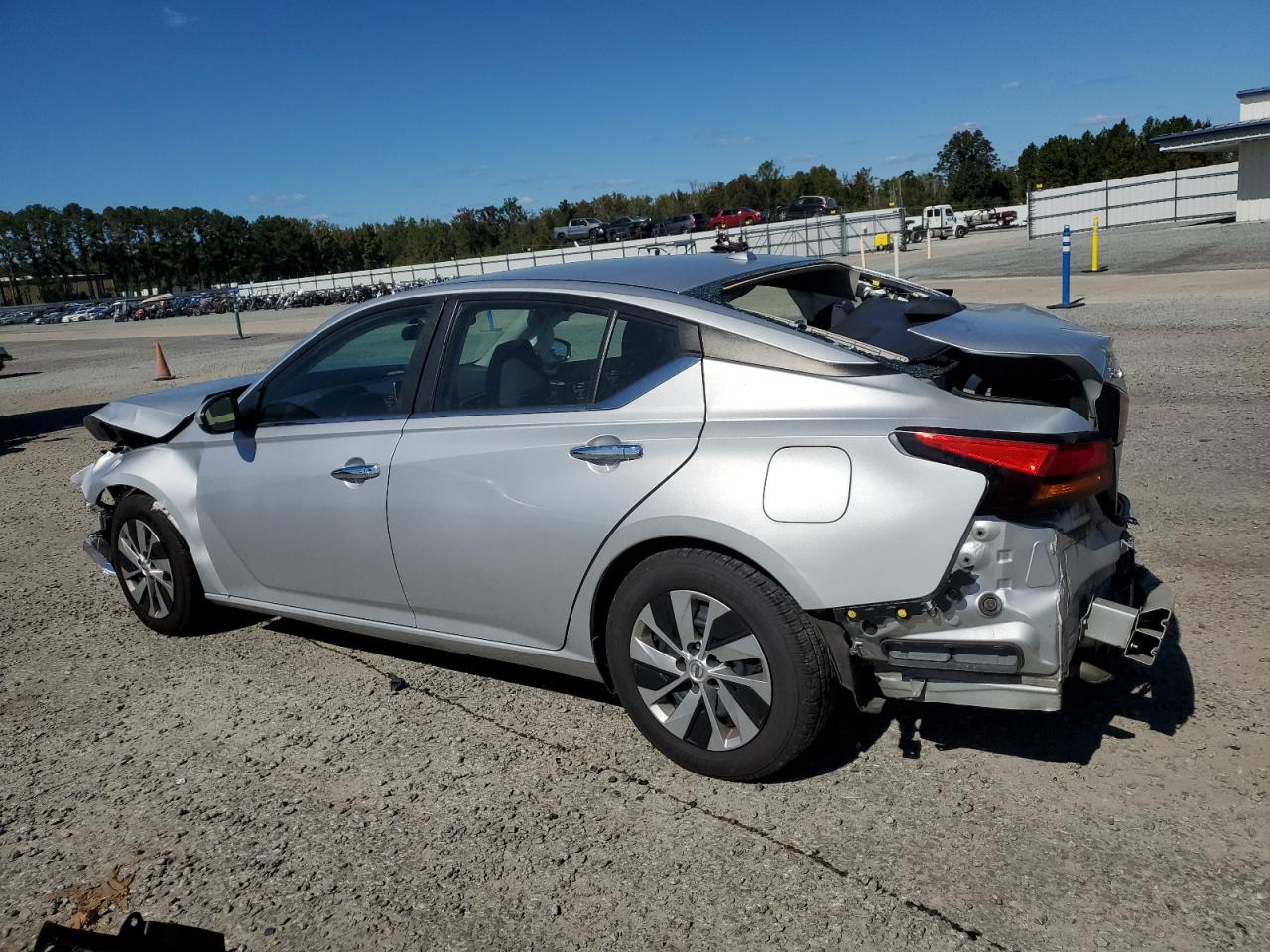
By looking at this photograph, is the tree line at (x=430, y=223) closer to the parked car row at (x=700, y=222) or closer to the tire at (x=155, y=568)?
the parked car row at (x=700, y=222)

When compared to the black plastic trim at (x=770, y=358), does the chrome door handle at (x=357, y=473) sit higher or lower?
lower

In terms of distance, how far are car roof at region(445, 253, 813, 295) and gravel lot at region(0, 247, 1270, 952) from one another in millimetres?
1641

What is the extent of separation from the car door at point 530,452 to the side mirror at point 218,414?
1144 mm

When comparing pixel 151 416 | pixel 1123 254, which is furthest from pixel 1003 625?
pixel 1123 254

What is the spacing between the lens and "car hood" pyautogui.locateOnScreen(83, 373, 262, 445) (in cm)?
493

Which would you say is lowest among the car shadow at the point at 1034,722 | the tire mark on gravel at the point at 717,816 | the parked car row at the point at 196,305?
the parked car row at the point at 196,305

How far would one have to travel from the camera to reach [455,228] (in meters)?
103

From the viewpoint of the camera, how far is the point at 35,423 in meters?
14.6

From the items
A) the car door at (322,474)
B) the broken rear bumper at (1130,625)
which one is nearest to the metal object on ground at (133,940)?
the car door at (322,474)

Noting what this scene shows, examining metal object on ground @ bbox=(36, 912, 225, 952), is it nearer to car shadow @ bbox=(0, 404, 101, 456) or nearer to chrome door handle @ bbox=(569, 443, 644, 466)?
chrome door handle @ bbox=(569, 443, 644, 466)

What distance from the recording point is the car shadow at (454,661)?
168 inches

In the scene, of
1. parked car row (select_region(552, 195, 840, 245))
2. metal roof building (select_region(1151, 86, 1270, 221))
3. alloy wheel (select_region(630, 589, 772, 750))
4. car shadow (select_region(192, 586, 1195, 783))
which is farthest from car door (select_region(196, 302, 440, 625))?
parked car row (select_region(552, 195, 840, 245))

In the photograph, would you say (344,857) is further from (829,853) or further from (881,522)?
(881,522)

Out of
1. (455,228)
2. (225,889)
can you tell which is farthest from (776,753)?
(455,228)
